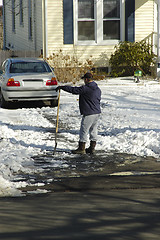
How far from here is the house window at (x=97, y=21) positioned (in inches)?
830

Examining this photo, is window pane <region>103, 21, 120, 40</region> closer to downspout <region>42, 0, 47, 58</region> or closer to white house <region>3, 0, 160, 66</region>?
white house <region>3, 0, 160, 66</region>

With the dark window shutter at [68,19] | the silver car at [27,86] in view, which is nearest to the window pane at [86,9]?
the dark window shutter at [68,19]

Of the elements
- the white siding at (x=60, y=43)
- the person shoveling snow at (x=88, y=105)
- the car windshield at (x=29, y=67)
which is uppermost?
the white siding at (x=60, y=43)

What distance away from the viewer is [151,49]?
69.6ft

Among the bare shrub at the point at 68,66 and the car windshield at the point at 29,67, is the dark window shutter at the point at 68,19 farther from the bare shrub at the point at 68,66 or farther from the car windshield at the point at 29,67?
the car windshield at the point at 29,67

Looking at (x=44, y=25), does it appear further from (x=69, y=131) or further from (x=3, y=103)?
(x=69, y=131)

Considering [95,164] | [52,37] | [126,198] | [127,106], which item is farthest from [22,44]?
[126,198]

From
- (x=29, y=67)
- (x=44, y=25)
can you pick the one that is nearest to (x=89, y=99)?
(x=29, y=67)

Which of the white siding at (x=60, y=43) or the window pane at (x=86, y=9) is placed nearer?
the white siding at (x=60, y=43)

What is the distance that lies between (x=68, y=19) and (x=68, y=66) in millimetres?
2144

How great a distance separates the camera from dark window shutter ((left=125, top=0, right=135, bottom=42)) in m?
21.0

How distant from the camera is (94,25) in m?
21.4

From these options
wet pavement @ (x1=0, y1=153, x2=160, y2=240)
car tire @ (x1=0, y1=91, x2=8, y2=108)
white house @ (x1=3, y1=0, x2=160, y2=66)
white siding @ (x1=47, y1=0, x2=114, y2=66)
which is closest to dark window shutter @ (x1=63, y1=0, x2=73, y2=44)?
white house @ (x1=3, y1=0, x2=160, y2=66)

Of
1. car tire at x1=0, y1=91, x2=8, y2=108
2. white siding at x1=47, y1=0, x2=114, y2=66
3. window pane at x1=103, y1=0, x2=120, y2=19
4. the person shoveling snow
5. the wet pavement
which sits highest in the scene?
window pane at x1=103, y1=0, x2=120, y2=19
